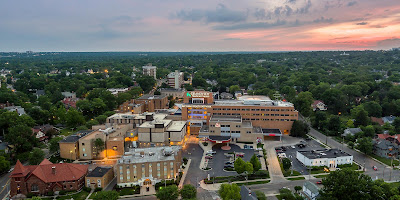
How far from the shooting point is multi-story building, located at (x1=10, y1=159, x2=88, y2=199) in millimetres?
47312

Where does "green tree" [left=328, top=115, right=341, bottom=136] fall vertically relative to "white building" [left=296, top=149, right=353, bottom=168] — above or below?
above

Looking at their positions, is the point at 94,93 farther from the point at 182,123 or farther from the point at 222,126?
the point at 222,126

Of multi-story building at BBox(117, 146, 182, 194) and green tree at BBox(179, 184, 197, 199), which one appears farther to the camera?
multi-story building at BBox(117, 146, 182, 194)

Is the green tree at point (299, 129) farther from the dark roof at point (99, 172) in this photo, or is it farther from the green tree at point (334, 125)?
the dark roof at point (99, 172)

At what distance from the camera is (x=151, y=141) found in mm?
70438

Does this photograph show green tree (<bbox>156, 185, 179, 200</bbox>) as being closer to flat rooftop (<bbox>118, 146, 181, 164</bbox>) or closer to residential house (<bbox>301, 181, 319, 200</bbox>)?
flat rooftop (<bbox>118, 146, 181, 164</bbox>)

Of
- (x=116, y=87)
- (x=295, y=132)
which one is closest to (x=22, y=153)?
(x=295, y=132)

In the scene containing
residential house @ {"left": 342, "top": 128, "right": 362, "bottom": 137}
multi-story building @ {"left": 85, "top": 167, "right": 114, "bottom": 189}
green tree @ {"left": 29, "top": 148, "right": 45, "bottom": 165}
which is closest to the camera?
multi-story building @ {"left": 85, "top": 167, "right": 114, "bottom": 189}

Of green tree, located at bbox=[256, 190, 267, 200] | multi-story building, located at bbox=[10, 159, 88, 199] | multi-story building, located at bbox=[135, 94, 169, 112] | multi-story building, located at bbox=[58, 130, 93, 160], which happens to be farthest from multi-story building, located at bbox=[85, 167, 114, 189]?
multi-story building, located at bbox=[135, 94, 169, 112]

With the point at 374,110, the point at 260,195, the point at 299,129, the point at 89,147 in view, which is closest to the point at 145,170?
the point at 89,147

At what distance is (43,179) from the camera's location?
4791 cm

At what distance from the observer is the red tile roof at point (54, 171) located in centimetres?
4800

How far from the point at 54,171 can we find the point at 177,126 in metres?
34.2

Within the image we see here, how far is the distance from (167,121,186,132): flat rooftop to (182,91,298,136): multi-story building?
3.57 meters
